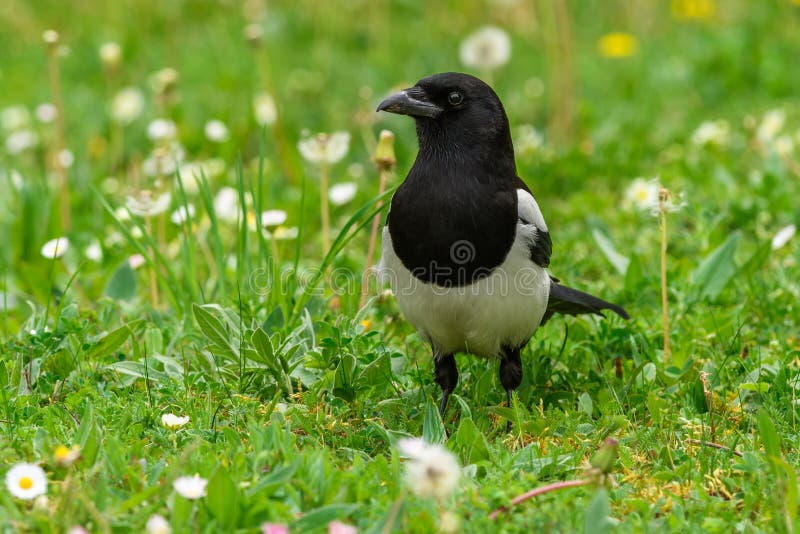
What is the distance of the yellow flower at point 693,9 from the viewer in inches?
303

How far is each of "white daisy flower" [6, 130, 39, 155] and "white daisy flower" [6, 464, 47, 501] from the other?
3791mm

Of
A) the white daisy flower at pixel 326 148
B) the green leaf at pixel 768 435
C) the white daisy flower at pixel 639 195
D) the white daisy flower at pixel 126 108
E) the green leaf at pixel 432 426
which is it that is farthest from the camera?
the white daisy flower at pixel 126 108

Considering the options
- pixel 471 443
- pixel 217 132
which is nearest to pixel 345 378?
pixel 471 443

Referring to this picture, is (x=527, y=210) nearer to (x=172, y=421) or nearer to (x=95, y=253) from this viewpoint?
(x=172, y=421)

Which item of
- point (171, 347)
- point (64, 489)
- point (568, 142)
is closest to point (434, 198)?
point (171, 347)

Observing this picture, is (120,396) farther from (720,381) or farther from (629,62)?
(629,62)

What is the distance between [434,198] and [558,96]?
314 centimetres

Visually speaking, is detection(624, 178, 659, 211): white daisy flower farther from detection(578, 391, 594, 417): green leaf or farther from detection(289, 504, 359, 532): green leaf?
detection(289, 504, 359, 532): green leaf

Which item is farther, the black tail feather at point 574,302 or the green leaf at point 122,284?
the green leaf at point 122,284

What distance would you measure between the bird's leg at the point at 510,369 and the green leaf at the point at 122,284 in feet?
4.76

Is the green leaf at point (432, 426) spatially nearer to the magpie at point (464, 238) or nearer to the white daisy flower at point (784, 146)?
the magpie at point (464, 238)

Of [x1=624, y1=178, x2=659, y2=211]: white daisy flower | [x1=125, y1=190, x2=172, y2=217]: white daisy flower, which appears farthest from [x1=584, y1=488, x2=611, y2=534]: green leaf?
[x1=624, y1=178, x2=659, y2=211]: white daisy flower

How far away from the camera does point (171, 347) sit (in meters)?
3.34

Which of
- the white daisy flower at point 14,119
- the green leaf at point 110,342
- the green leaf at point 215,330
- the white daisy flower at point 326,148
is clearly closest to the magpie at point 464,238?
the green leaf at point 215,330
